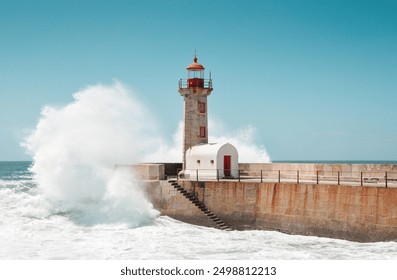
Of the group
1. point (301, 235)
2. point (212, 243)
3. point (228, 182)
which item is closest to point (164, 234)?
point (212, 243)

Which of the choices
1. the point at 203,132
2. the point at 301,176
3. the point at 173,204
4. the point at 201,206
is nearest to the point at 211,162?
the point at 203,132

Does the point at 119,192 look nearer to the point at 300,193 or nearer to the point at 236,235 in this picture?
the point at 236,235

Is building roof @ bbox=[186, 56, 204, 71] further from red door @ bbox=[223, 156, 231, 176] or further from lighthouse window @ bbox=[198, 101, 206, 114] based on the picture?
red door @ bbox=[223, 156, 231, 176]

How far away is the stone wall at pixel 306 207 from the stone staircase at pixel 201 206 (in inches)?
6.0

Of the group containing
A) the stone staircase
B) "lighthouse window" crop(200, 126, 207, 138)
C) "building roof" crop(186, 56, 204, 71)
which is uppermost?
"building roof" crop(186, 56, 204, 71)

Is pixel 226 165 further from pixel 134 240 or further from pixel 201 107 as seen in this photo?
pixel 134 240

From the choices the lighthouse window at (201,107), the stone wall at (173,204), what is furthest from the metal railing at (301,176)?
the lighthouse window at (201,107)

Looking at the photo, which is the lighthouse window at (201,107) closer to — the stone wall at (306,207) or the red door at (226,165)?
the red door at (226,165)

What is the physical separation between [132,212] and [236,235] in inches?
156

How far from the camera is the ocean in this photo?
11.9 meters

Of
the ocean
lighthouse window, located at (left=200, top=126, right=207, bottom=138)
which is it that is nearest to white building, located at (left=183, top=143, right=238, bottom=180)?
lighthouse window, located at (left=200, top=126, right=207, bottom=138)

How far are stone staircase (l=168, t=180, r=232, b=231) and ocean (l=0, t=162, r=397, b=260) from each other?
Answer: 1.14ft

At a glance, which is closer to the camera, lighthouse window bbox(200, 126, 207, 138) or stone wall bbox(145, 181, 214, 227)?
stone wall bbox(145, 181, 214, 227)

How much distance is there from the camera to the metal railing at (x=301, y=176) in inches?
599
